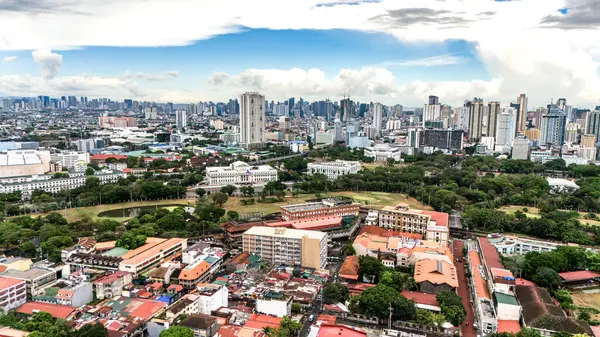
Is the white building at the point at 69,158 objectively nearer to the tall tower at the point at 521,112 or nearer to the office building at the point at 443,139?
the office building at the point at 443,139

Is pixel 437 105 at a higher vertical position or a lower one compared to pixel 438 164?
higher

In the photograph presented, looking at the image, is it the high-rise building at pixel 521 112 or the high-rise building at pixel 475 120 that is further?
the high-rise building at pixel 521 112

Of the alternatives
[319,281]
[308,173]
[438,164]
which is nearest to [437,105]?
[438,164]

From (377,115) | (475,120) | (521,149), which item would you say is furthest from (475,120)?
(377,115)

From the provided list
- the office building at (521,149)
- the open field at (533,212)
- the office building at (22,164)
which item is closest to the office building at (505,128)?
the office building at (521,149)

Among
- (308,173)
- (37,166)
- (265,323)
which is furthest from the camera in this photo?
(308,173)

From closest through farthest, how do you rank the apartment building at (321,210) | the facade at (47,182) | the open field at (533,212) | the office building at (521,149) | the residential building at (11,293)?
the residential building at (11,293), the apartment building at (321,210), the open field at (533,212), the facade at (47,182), the office building at (521,149)

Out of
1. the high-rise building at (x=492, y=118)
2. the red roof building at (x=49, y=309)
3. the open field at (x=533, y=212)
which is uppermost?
the high-rise building at (x=492, y=118)

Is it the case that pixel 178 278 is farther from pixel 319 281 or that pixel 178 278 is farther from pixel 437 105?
pixel 437 105
